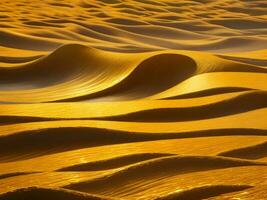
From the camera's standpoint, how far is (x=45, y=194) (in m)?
1.06

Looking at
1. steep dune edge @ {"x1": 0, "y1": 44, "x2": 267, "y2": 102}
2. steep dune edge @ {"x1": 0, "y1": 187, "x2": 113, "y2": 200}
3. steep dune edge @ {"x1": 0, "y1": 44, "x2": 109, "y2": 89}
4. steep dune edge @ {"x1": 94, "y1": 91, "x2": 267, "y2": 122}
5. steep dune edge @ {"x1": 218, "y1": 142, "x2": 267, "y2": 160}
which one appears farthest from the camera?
steep dune edge @ {"x1": 0, "y1": 44, "x2": 109, "y2": 89}

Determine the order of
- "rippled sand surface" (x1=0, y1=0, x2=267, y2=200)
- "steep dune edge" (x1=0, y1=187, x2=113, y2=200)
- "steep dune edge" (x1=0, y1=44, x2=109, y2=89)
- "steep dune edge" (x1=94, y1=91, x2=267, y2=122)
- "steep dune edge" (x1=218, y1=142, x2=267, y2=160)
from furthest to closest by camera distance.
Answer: "steep dune edge" (x1=0, y1=44, x2=109, y2=89), "steep dune edge" (x1=94, y1=91, x2=267, y2=122), "steep dune edge" (x1=218, y1=142, x2=267, y2=160), "rippled sand surface" (x1=0, y1=0, x2=267, y2=200), "steep dune edge" (x1=0, y1=187, x2=113, y2=200)

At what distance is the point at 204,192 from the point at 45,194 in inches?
13.7

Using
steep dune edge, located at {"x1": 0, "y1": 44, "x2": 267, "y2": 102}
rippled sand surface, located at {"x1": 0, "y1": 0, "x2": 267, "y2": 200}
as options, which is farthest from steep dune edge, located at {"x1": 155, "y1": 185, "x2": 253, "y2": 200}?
steep dune edge, located at {"x1": 0, "y1": 44, "x2": 267, "y2": 102}

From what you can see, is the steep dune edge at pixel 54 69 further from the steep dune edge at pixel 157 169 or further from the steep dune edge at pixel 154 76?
the steep dune edge at pixel 157 169

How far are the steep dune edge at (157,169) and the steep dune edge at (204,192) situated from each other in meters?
0.10

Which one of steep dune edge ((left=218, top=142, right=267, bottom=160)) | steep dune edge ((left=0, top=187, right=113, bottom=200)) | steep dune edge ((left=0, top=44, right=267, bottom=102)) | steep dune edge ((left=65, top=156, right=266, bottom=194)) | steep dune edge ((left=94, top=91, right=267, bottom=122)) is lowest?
steep dune edge ((left=0, top=187, right=113, bottom=200))

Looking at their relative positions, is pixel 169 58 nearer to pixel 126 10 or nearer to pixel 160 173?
pixel 160 173

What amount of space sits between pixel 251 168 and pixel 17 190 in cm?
57

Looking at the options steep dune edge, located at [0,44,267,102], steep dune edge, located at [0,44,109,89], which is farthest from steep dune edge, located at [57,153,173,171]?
steep dune edge, located at [0,44,109,89]

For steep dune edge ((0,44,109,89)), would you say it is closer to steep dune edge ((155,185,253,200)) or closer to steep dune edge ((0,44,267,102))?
steep dune edge ((0,44,267,102))

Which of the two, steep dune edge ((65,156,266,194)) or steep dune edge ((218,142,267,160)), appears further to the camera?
steep dune edge ((218,142,267,160))

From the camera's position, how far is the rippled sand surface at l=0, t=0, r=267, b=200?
1.17 meters

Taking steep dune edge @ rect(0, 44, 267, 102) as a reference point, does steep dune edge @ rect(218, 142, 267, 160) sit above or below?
below
